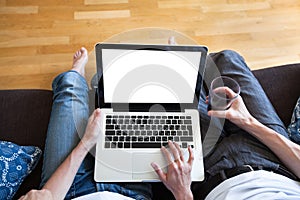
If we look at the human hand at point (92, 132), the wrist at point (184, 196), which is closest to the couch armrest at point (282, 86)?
the wrist at point (184, 196)

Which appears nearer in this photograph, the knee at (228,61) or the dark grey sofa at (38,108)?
the dark grey sofa at (38,108)

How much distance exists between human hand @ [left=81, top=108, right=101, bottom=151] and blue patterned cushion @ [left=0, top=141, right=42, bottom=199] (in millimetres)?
182

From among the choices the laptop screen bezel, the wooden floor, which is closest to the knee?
the laptop screen bezel

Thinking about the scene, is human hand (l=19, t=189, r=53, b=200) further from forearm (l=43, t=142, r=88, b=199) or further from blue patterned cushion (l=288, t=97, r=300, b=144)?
blue patterned cushion (l=288, t=97, r=300, b=144)

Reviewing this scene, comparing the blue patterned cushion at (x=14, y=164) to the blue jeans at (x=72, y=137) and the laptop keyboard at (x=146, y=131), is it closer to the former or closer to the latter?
the blue jeans at (x=72, y=137)

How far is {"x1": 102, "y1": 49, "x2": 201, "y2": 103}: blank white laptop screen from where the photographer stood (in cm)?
96

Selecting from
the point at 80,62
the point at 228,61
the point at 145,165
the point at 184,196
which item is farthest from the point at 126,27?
the point at 184,196

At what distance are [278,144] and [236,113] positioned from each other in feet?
0.50

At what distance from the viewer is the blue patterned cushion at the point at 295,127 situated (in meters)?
1.08

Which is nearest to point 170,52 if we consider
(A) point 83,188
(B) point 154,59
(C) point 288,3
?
(B) point 154,59

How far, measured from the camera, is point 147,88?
1.06 metres

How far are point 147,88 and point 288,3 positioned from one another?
1373 mm

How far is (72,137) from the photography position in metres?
1.05

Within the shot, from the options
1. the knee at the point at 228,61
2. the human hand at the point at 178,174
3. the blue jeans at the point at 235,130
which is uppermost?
the knee at the point at 228,61
